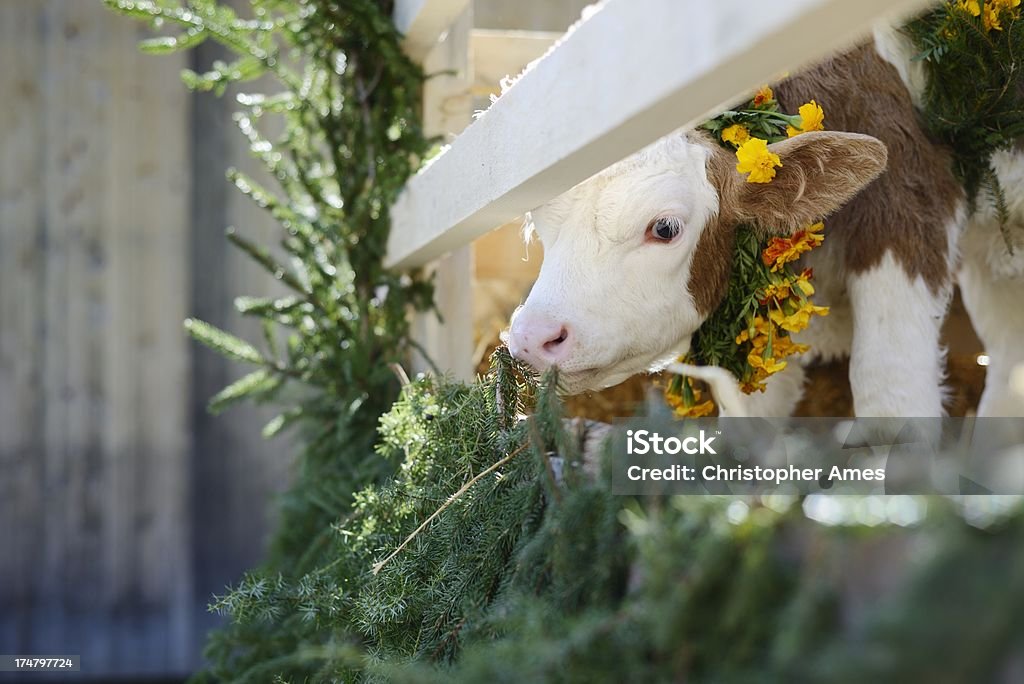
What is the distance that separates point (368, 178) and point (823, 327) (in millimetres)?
1020

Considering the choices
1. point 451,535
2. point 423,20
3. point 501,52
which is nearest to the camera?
point 451,535

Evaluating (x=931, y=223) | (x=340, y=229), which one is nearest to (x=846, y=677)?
(x=931, y=223)

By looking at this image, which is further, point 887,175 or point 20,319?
point 20,319

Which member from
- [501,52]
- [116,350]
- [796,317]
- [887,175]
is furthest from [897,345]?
[116,350]

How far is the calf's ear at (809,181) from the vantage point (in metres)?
1.58

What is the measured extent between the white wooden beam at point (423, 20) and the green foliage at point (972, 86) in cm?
86

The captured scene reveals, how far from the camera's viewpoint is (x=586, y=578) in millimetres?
842

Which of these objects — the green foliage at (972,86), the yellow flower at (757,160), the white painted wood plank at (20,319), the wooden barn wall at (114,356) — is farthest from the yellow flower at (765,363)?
the white painted wood plank at (20,319)

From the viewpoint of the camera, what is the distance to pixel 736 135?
5.50 ft

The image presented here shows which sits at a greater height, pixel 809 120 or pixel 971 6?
pixel 971 6

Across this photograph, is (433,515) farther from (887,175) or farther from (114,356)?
(114,356)

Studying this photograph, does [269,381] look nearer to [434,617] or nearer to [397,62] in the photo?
[397,62]

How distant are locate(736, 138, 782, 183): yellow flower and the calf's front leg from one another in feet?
0.95

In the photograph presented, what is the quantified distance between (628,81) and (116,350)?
3273 millimetres
